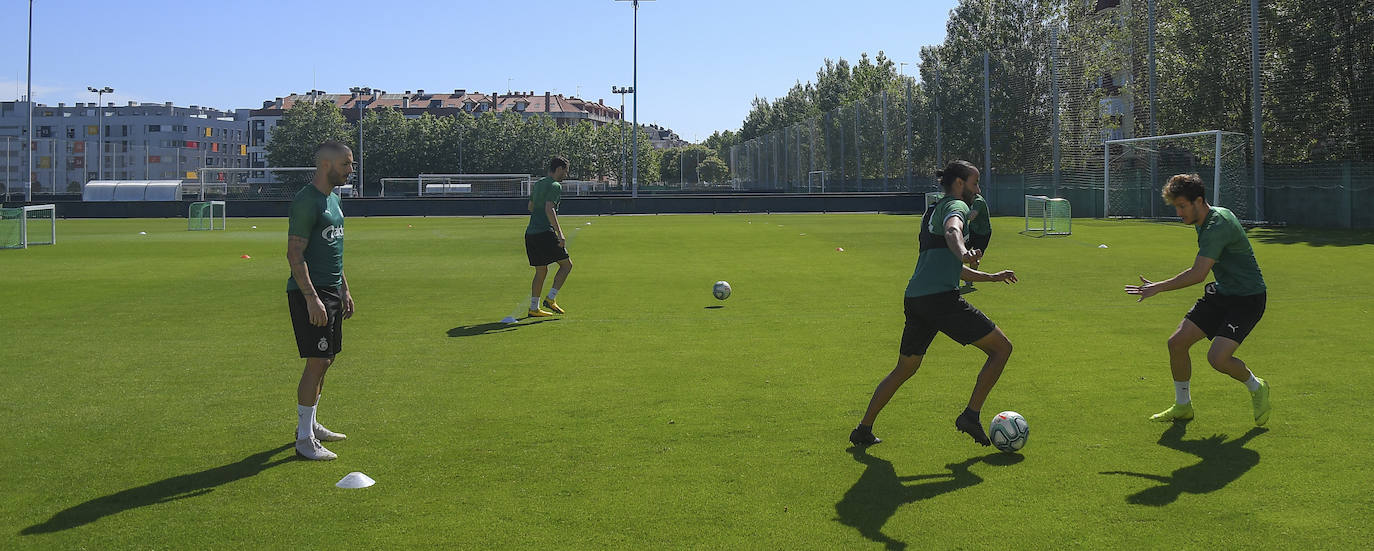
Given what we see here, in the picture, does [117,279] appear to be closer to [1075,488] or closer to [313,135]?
[1075,488]

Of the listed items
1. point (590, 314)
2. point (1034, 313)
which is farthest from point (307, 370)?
point (1034, 313)

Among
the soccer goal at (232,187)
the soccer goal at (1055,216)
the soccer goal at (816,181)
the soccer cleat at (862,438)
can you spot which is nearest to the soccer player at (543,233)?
the soccer cleat at (862,438)

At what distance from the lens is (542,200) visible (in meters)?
14.0

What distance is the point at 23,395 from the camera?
9.06 meters

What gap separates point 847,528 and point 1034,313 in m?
9.39

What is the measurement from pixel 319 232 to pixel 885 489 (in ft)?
12.0

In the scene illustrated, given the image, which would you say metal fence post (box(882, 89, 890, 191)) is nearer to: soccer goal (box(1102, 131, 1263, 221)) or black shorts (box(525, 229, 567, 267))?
soccer goal (box(1102, 131, 1263, 221))

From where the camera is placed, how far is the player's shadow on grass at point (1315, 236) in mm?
26812

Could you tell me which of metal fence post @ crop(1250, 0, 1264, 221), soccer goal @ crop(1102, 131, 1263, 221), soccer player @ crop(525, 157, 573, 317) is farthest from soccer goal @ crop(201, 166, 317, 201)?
soccer player @ crop(525, 157, 573, 317)

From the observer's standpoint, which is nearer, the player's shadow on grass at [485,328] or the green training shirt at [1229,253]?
the green training shirt at [1229,253]

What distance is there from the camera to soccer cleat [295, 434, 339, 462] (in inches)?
273

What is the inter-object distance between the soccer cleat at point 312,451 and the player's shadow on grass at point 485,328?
18.8 ft

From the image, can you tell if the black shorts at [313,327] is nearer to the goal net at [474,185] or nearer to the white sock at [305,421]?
the white sock at [305,421]

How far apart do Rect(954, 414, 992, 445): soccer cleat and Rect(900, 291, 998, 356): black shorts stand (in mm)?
508
